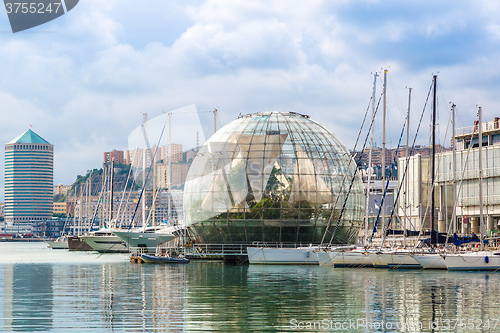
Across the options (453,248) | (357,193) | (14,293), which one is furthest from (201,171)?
(14,293)

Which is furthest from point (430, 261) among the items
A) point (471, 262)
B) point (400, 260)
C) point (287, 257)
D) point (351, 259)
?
point (287, 257)

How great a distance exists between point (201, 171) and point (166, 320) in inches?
1976

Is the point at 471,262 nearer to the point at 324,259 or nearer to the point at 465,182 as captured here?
the point at 324,259

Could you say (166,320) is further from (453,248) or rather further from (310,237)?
(310,237)

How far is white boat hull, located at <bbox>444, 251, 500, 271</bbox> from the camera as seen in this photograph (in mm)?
53125

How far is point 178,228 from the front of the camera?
3147 inches

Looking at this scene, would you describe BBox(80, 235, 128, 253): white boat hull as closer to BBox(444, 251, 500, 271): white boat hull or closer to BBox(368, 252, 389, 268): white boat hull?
BBox(368, 252, 389, 268): white boat hull

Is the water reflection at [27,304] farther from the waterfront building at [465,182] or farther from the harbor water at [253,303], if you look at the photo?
the waterfront building at [465,182]

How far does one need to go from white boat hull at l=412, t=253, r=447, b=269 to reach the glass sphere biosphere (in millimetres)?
14981

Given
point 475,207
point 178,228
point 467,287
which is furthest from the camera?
point 475,207

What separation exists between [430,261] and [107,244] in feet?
215

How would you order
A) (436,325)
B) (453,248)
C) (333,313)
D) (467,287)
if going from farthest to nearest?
(453,248)
(467,287)
(333,313)
(436,325)

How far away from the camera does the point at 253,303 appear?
30688mm

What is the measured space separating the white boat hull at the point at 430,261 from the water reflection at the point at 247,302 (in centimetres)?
553
